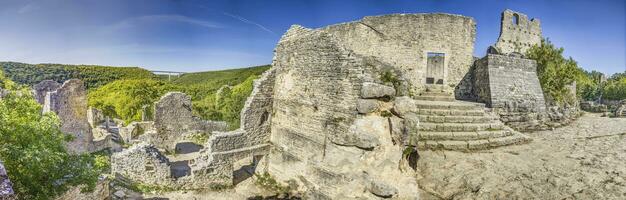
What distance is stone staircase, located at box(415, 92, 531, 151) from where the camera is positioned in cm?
884

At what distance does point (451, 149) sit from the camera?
870 centimetres

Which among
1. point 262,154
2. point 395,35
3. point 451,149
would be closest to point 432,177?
point 451,149

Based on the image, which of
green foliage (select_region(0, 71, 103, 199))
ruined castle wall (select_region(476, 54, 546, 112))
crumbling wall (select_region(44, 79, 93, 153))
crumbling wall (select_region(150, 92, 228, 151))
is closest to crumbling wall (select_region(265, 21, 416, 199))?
green foliage (select_region(0, 71, 103, 199))

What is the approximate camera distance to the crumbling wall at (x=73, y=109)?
16.2 metres

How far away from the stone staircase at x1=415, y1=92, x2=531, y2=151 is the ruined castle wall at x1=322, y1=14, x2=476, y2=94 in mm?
4528

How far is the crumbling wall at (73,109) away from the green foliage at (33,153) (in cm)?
1093

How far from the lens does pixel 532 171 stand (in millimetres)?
7008

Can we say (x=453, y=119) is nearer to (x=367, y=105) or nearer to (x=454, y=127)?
(x=454, y=127)

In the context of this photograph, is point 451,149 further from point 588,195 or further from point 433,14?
point 433,14

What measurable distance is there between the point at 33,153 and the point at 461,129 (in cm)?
954

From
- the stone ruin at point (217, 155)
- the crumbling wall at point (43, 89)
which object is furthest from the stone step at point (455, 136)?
the crumbling wall at point (43, 89)

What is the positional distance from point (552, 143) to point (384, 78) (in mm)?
5602

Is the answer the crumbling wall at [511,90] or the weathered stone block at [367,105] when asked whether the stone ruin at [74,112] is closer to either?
the weathered stone block at [367,105]

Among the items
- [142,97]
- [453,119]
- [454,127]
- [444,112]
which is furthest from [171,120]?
[454,127]
